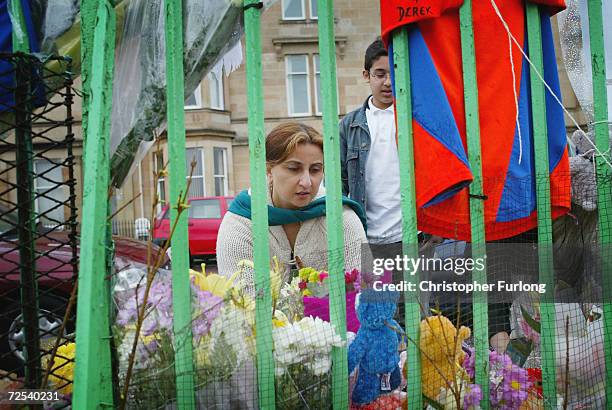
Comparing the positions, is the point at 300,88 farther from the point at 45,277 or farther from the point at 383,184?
the point at 383,184

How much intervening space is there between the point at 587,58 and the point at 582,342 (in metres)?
1.04

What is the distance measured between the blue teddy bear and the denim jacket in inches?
64.7

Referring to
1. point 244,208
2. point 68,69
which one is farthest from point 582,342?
point 68,69

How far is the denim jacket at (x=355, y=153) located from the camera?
364 cm

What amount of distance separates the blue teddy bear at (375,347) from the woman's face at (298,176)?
1069mm

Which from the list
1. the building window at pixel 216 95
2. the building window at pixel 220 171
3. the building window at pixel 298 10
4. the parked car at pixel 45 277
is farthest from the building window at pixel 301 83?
the parked car at pixel 45 277

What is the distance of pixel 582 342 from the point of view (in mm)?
2041

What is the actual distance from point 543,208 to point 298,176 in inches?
47.2

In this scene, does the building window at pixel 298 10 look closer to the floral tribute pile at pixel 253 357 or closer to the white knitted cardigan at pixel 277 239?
the white knitted cardigan at pixel 277 239

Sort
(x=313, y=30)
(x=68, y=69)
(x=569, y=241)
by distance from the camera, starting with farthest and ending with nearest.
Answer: (x=313, y=30) < (x=569, y=241) < (x=68, y=69)

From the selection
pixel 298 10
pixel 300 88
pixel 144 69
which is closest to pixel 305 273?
pixel 144 69

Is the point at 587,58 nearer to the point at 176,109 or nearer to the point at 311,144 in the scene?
the point at 311,144

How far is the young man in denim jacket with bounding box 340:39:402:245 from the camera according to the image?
11.5 ft

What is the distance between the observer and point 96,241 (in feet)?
5.51
